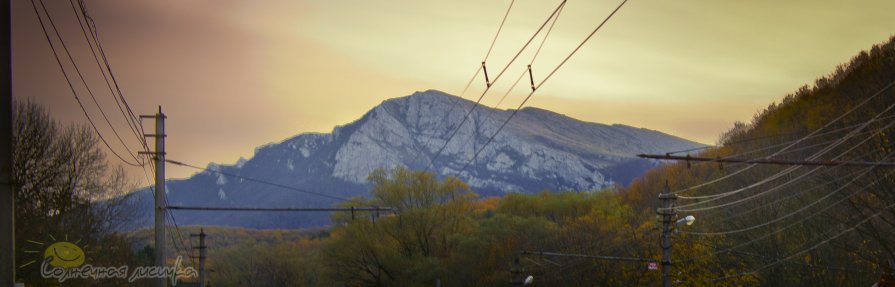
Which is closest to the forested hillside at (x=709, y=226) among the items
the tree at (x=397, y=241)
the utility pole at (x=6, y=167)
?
the tree at (x=397, y=241)

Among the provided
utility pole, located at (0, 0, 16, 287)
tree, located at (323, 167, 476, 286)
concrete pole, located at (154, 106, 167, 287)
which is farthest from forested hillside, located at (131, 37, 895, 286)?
utility pole, located at (0, 0, 16, 287)

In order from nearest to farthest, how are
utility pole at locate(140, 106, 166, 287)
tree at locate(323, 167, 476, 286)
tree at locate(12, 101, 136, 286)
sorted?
utility pole at locate(140, 106, 166, 287) → tree at locate(12, 101, 136, 286) → tree at locate(323, 167, 476, 286)

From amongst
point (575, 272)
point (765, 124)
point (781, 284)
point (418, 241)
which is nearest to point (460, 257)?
point (418, 241)

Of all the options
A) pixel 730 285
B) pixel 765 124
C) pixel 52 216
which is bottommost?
pixel 730 285

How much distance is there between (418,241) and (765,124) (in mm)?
28746

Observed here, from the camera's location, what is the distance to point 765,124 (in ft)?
264

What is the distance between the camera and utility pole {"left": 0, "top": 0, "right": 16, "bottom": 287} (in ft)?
33.3

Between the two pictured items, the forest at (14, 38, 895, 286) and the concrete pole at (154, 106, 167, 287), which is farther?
the forest at (14, 38, 895, 286)

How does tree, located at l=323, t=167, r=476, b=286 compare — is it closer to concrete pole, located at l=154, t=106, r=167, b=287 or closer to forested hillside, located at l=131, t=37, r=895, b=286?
forested hillside, located at l=131, t=37, r=895, b=286

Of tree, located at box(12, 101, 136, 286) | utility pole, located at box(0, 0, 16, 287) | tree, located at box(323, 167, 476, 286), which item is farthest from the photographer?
tree, located at box(323, 167, 476, 286)

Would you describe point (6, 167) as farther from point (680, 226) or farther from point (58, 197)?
point (680, 226)

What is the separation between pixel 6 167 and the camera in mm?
10383

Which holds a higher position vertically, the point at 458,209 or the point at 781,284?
the point at 458,209

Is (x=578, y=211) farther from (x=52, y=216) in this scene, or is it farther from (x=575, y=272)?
(x=52, y=216)
